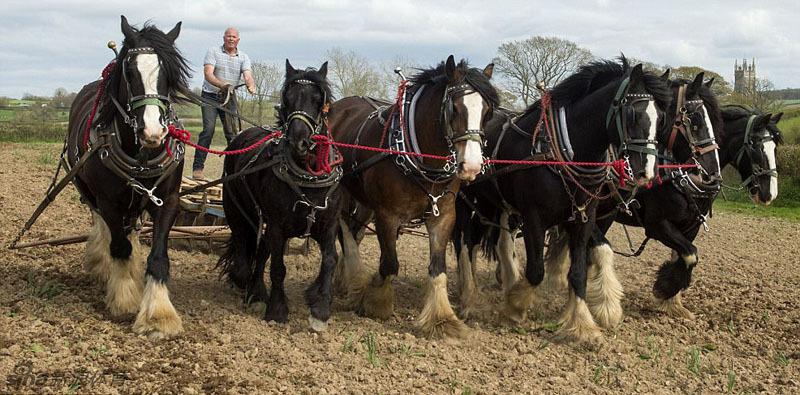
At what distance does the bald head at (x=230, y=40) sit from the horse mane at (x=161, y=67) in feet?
9.23

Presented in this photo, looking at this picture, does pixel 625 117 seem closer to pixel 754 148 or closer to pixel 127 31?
pixel 754 148

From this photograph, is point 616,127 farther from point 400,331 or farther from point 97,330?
point 97,330

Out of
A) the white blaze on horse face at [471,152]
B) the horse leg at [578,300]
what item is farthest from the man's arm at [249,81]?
the horse leg at [578,300]

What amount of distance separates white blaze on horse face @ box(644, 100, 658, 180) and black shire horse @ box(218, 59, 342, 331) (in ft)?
6.94

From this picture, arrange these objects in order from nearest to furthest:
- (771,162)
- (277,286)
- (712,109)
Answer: (277,286) → (712,109) → (771,162)

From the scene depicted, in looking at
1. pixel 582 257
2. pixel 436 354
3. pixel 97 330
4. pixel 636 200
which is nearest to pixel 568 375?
pixel 436 354

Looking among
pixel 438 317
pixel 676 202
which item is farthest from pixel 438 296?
pixel 676 202

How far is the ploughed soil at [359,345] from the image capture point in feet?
14.3

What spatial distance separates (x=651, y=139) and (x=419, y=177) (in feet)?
5.27

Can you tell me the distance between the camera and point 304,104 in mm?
5215

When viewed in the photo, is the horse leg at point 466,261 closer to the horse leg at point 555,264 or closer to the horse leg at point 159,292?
the horse leg at point 555,264

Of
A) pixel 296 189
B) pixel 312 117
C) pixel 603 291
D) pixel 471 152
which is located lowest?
pixel 603 291

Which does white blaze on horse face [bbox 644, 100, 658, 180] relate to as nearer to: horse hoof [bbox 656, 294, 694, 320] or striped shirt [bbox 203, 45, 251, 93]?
horse hoof [bbox 656, 294, 694, 320]

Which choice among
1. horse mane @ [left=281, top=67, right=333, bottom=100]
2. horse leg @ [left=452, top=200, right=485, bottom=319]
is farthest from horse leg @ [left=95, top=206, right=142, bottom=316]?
horse leg @ [left=452, top=200, right=485, bottom=319]
